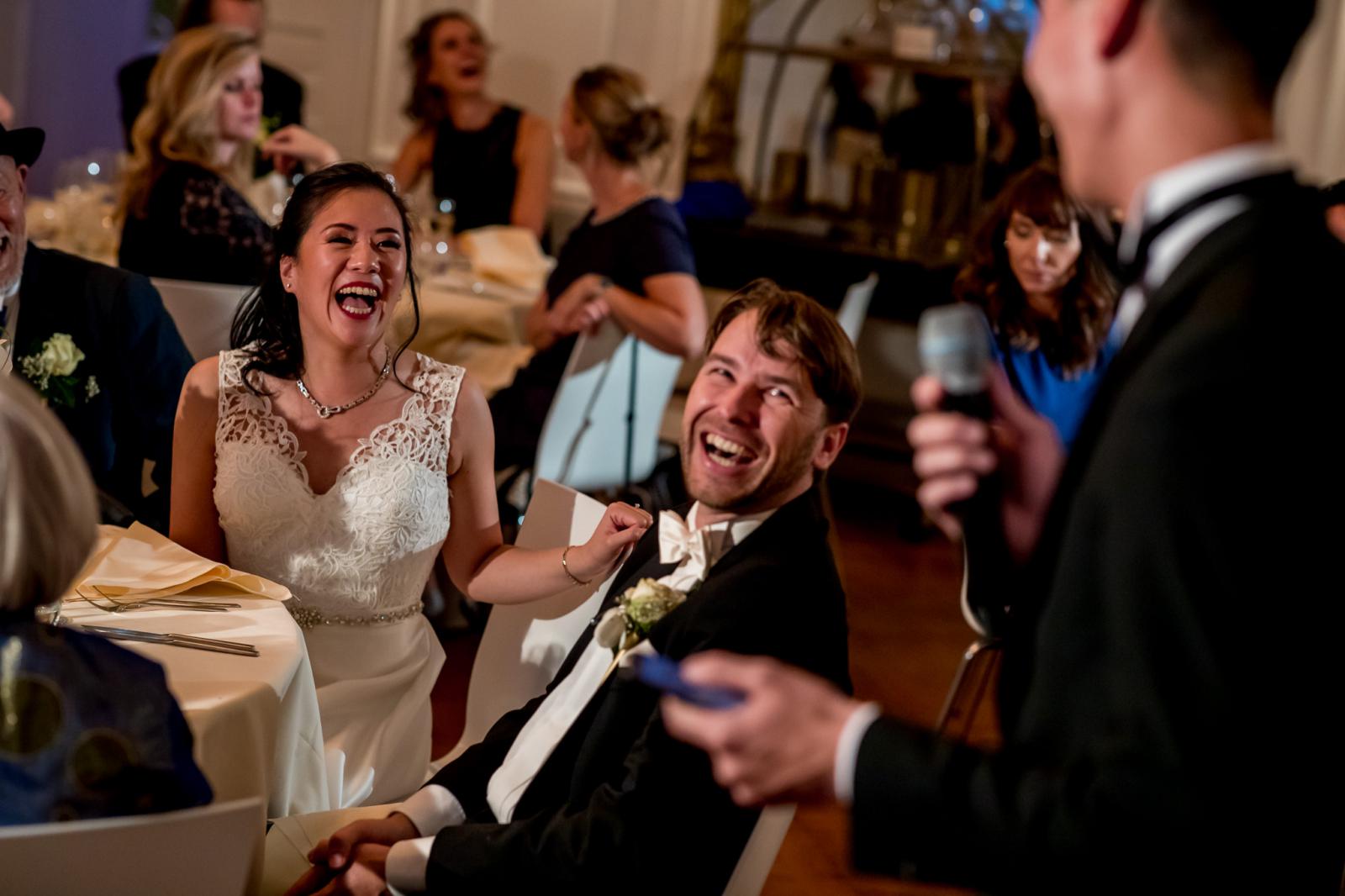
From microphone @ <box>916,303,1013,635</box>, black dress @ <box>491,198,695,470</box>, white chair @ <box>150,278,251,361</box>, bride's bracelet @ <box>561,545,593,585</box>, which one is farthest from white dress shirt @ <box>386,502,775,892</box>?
black dress @ <box>491,198,695,470</box>

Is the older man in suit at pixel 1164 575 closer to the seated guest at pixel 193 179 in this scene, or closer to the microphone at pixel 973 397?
the microphone at pixel 973 397

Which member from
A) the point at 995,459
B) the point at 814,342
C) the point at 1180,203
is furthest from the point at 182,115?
the point at 1180,203

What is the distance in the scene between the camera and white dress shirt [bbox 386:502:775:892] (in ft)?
5.87

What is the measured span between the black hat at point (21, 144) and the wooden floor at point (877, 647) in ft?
5.82

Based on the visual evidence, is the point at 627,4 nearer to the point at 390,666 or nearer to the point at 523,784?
the point at 390,666

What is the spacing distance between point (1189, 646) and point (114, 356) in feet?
8.14

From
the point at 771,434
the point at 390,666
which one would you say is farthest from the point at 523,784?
the point at 390,666

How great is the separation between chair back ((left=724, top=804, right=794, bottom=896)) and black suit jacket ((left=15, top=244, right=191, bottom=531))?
1.54m

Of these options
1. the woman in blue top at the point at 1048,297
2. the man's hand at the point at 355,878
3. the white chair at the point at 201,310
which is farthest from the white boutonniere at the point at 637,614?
the white chair at the point at 201,310

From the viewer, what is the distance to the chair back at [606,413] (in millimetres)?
3938

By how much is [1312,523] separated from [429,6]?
734 centimetres

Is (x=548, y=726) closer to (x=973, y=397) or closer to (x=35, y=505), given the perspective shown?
(x=35, y=505)

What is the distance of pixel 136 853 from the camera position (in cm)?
131

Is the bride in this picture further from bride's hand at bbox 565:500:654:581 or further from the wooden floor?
the wooden floor
